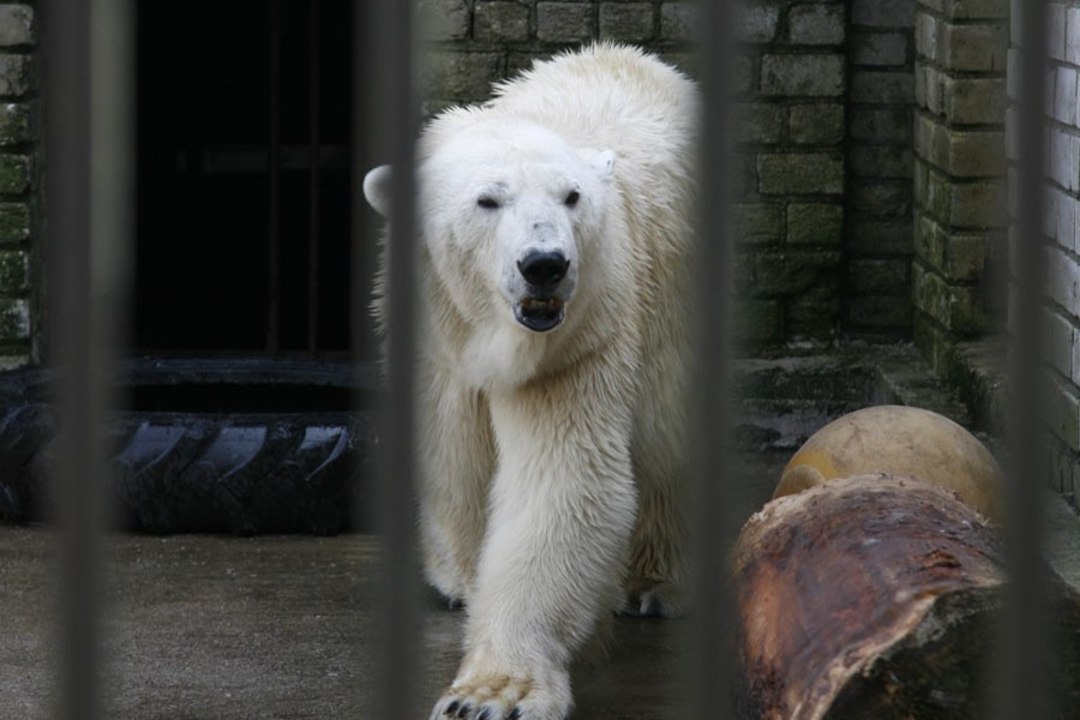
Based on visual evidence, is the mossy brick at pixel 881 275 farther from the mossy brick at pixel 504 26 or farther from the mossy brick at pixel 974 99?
the mossy brick at pixel 504 26

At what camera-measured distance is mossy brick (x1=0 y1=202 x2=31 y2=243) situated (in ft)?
18.1

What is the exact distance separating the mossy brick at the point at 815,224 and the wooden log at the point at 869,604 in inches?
114

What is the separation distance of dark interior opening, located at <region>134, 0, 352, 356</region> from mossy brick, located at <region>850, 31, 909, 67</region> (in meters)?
1.67

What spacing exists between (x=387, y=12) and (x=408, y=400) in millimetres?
201

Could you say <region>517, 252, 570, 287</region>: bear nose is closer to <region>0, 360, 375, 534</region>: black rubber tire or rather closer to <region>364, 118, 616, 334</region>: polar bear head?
<region>364, 118, 616, 334</region>: polar bear head

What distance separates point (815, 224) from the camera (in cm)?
601

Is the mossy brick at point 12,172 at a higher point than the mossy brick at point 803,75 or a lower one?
lower

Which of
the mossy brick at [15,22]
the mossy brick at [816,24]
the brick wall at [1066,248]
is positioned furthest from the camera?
the mossy brick at [816,24]

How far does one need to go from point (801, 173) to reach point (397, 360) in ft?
16.6

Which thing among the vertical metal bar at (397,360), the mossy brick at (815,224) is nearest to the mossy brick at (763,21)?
the mossy brick at (815,224)

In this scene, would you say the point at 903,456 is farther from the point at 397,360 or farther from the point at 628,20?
the point at 397,360

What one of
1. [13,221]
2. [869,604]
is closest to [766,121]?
[13,221]

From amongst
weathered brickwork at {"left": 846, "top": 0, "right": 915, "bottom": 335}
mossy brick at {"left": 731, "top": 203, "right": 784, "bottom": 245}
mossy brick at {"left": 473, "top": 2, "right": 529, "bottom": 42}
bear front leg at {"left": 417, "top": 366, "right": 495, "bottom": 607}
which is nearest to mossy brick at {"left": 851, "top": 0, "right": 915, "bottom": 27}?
weathered brickwork at {"left": 846, "top": 0, "right": 915, "bottom": 335}

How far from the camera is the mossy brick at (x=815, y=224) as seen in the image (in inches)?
236
